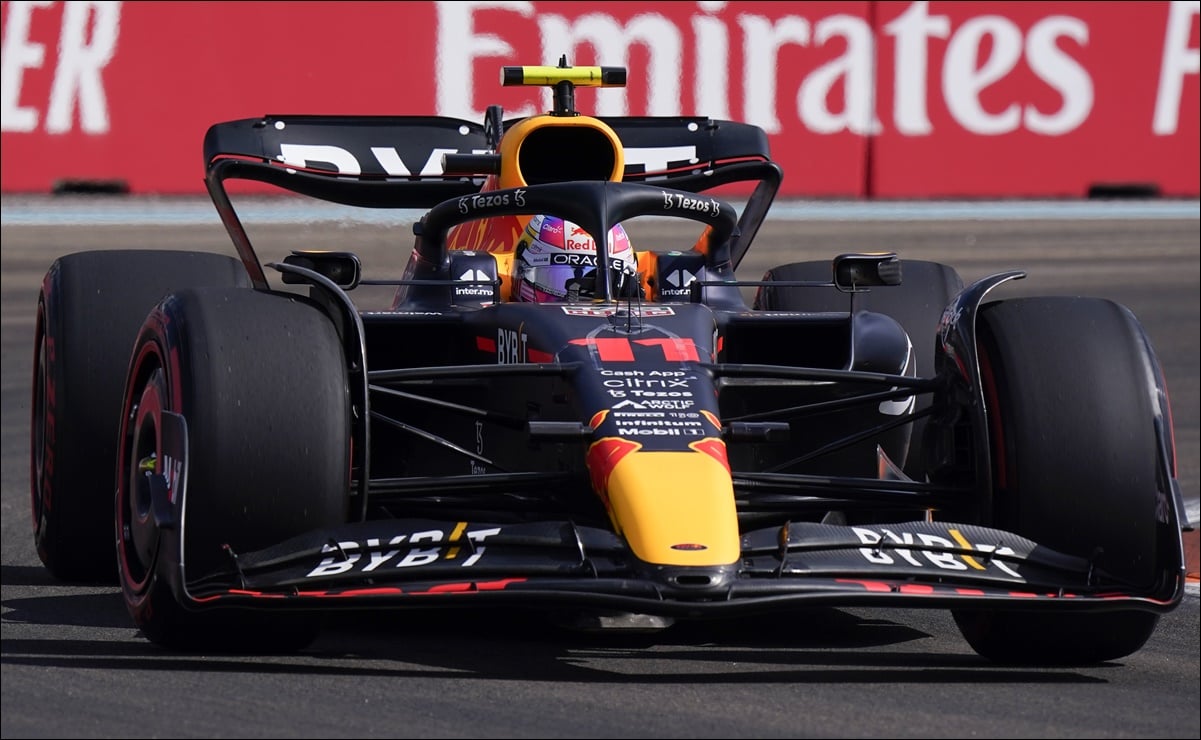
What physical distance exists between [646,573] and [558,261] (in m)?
2.35

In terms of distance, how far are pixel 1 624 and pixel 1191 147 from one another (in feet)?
46.8

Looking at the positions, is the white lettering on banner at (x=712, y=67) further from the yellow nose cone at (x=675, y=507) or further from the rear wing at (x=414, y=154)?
the yellow nose cone at (x=675, y=507)

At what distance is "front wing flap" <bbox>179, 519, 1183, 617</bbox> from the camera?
493 cm

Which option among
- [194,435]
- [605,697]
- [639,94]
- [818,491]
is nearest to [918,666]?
[818,491]

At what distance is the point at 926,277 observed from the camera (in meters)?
7.82

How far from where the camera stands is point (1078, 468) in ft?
17.9

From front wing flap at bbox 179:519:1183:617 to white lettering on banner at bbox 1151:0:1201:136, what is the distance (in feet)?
44.1

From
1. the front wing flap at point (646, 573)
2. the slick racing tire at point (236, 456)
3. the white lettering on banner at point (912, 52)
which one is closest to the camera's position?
the front wing flap at point (646, 573)

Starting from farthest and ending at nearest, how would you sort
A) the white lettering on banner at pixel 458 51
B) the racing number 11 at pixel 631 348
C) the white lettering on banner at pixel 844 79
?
the white lettering on banner at pixel 844 79 → the white lettering on banner at pixel 458 51 → the racing number 11 at pixel 631 348

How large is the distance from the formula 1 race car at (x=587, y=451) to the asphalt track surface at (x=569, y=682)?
156mm

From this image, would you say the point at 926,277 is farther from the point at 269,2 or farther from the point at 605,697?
the point at 269,2

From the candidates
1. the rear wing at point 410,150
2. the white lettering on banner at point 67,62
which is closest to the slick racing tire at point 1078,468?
the rear wing at point 410,150

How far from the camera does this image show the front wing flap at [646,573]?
4934 millimetres

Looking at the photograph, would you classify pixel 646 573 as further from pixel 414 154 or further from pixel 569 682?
pixel 414 154
